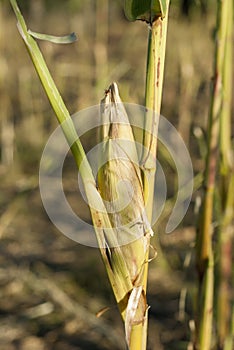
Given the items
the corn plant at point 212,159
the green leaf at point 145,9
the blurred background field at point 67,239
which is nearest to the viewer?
the green leaf at point 145,9

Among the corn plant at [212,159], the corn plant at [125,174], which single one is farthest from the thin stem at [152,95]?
the corn plant at [212,159]

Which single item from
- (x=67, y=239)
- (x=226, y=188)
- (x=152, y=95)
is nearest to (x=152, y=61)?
(x=152, y=95)

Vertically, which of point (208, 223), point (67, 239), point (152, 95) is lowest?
point (67, 239)

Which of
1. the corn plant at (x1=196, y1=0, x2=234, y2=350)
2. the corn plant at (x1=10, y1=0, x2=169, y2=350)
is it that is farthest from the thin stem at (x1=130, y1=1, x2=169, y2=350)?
the corn plant at (x1=196, y1=0, x2=234, y2=350)

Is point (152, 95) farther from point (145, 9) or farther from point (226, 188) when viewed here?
point (226, 188)

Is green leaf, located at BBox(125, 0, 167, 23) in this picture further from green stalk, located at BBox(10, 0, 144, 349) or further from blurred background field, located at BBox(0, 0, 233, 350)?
blurred background field, located at BBox(0, 0, 233, 350)

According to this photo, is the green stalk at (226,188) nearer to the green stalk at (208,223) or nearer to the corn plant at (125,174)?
the green stalk at (208,223)

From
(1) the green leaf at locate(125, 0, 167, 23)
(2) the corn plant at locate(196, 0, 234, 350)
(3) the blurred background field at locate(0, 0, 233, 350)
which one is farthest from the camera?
(3) the blurred background field at locate(0, 0, 233, 350)
